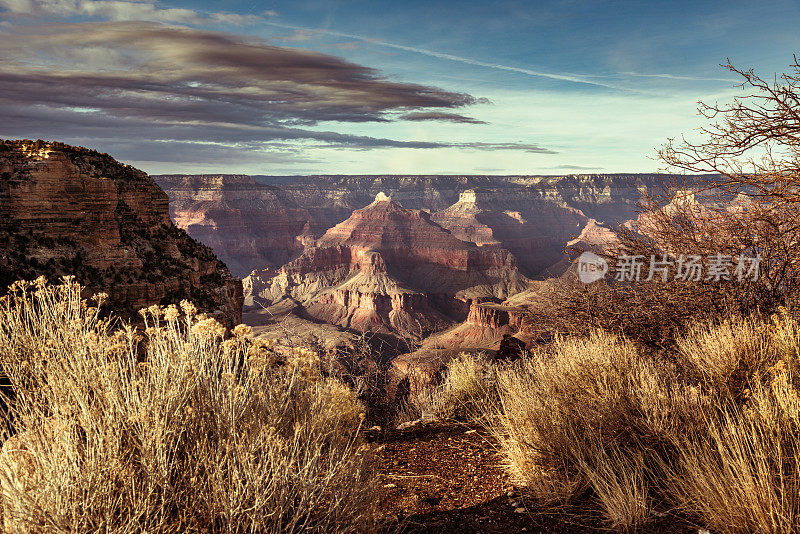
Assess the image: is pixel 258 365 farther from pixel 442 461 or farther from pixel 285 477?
pixel 442 461

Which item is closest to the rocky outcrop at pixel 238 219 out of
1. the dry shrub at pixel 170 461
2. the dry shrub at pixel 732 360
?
the dry shrub at pixel 732 360

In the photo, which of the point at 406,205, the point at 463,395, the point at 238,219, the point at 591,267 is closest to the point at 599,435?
the point at 463,395

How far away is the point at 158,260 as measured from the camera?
20031mm

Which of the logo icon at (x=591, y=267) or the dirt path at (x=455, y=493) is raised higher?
the logo icon at (x=591, y=267)

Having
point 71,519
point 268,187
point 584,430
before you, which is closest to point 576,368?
point 584,430

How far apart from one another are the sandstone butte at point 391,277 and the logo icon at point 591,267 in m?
61.3

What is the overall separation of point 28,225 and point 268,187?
425 ft

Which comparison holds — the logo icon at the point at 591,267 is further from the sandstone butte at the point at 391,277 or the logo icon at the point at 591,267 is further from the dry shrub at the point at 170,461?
the sandstone butte at the point at 391,277

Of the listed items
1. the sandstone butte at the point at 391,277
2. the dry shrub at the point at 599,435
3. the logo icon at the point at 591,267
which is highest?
the logo icon at the point at 591,267

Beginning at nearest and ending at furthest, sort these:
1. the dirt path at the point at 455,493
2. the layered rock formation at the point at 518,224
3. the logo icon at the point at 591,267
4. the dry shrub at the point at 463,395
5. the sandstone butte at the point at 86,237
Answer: the dirt path at the point at 455,493, the dry shrub at the point at 463,395, the logo icon at the point at 591,267, the sandstone butte at the point at 86,237, the layered rock formation at the point at 518,224

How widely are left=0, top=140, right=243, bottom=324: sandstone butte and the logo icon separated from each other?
13.4 metres

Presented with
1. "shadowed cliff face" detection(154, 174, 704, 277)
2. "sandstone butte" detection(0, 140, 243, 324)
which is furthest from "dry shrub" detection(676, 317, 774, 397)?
"shadowed cliff face" detection(154, 174, 704, 277)

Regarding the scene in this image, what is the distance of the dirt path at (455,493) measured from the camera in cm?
377

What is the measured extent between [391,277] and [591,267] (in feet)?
271
